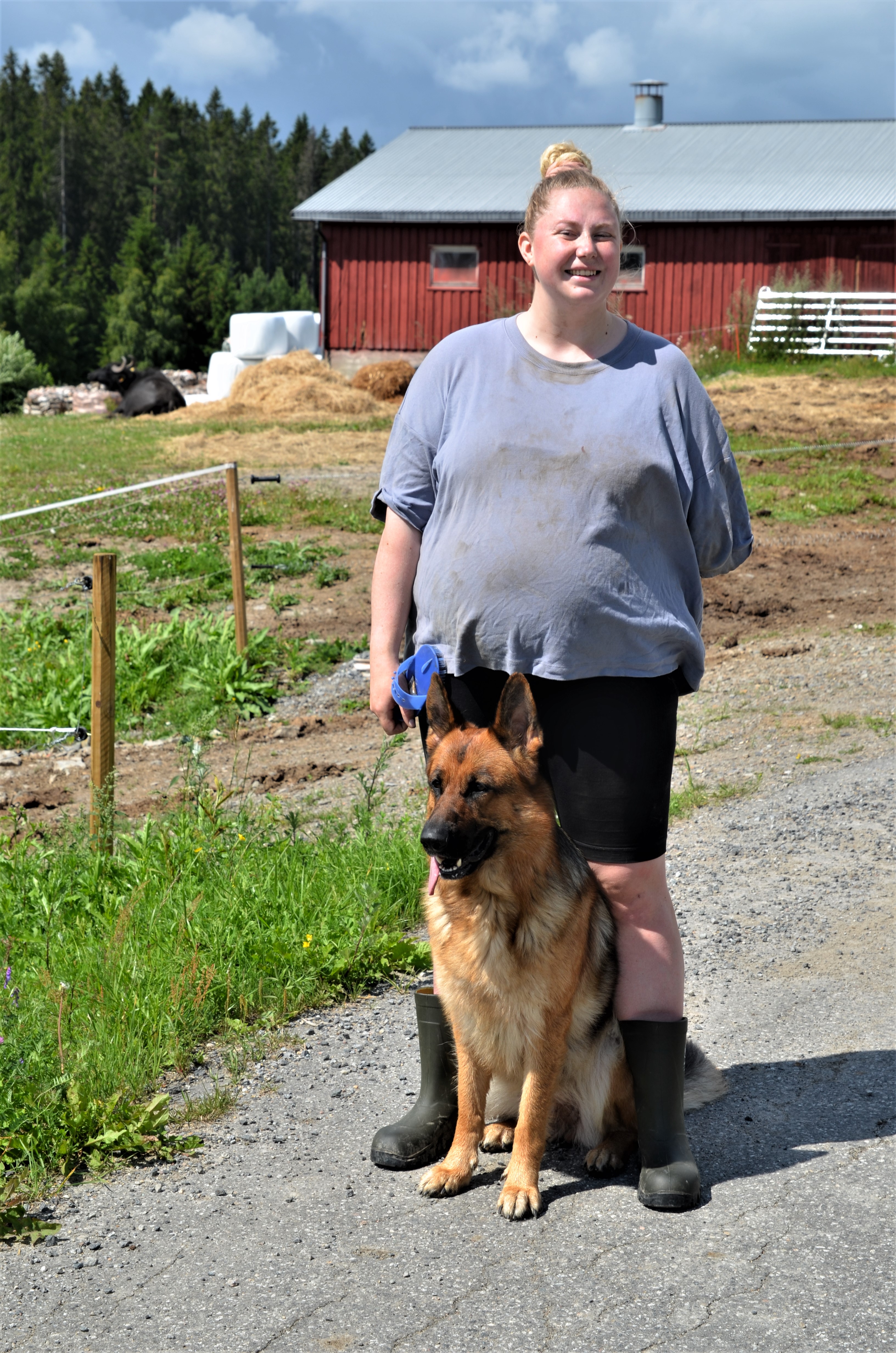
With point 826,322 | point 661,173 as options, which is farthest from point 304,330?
point 826,322

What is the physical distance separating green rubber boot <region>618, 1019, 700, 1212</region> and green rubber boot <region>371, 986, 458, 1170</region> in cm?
46

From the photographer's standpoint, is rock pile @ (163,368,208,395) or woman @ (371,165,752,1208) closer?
woman @ (371,165,752,1208)

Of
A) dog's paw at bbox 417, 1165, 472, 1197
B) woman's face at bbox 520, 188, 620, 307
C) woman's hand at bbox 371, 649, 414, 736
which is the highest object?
woman's face at bbox 520, 188, 620, 307

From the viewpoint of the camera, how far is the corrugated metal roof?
24719 mm

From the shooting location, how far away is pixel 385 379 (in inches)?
889

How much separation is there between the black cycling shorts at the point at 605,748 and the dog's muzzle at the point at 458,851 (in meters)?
0.24

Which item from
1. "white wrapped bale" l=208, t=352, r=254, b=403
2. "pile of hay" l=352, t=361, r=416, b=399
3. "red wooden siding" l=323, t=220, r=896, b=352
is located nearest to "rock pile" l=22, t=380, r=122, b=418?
"white wrapped bale" l=208, t=352, r=254, b=403

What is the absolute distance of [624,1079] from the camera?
2977mm

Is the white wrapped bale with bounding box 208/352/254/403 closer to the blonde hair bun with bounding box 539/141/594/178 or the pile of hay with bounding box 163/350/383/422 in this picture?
the pile of hay with bounding box 163/350/383/422

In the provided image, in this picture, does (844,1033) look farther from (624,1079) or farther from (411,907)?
(411,907)

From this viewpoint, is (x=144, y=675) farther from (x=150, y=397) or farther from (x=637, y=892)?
(x=150, y=397)

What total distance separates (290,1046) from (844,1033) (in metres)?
1.67

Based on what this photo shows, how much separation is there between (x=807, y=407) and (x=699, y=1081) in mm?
15037

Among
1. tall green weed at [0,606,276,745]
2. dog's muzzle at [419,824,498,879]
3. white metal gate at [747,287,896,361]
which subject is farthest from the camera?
white metal gate at [747,287,896,361]
